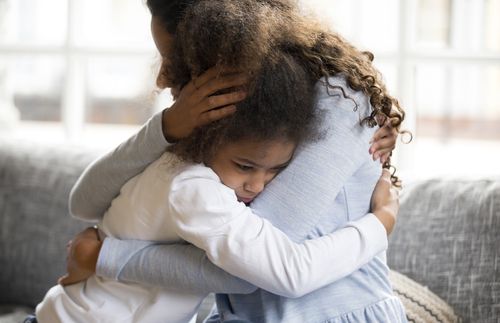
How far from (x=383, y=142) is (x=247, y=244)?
36cm

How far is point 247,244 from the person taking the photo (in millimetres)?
1342

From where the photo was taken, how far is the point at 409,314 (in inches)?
69.6

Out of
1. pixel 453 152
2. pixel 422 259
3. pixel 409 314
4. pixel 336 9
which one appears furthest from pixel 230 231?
pixel 453 152

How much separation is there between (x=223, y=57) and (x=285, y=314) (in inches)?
17.6

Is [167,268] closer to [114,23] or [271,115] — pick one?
[271,115]

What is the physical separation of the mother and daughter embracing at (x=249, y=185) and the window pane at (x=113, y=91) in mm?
1754

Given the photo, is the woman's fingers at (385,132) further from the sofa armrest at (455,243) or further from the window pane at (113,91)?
the window pane at (113,91)

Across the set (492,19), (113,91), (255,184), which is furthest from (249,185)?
(113,91)

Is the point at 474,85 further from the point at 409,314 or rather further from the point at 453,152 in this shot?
the point at 409,314

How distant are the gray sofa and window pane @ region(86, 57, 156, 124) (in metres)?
0.86

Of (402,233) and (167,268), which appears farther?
(402,233)

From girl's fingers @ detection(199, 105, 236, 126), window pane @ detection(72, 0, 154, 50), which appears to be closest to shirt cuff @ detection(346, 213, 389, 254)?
girl's fingers @ detection(199, 105, 236, 126)

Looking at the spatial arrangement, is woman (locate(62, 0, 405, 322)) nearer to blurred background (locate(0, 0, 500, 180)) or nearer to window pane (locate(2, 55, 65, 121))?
blurred background (locate(0, 0, 500, 180))

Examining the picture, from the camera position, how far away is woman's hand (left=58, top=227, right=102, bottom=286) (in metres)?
1.58
